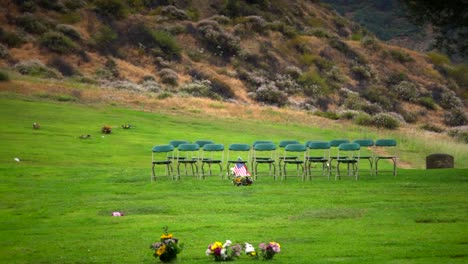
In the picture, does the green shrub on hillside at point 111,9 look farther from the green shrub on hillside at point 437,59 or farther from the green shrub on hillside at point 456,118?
the green shrub on hillside at point 437,59

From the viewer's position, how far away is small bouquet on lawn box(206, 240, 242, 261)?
1169 centimetres

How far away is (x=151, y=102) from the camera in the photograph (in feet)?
165

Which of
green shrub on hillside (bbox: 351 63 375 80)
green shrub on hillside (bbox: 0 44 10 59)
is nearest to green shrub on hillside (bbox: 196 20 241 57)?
green shrub on hillside (bbox: 351 63 375 80)

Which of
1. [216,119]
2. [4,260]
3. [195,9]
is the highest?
[195,9]

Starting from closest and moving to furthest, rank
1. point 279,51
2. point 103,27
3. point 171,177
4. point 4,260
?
1. point 4,260
2. point 171,177
3. point 103,27
4. point 279,51

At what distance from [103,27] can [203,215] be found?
2353 inches

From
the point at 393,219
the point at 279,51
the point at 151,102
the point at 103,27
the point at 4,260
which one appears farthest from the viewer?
the point at 279,51

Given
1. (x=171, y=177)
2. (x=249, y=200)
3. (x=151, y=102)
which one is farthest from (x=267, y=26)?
(x=249, y=200)

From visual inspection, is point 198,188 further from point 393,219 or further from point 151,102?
point 151,102

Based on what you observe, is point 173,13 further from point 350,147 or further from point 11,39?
point 350,147

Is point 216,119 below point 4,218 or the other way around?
the other way around

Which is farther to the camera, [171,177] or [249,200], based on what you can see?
[171,177]

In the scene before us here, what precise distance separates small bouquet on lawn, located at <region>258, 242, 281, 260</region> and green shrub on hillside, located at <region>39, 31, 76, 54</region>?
5791 centimetres

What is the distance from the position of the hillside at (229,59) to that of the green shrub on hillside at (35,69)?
0.09 m
